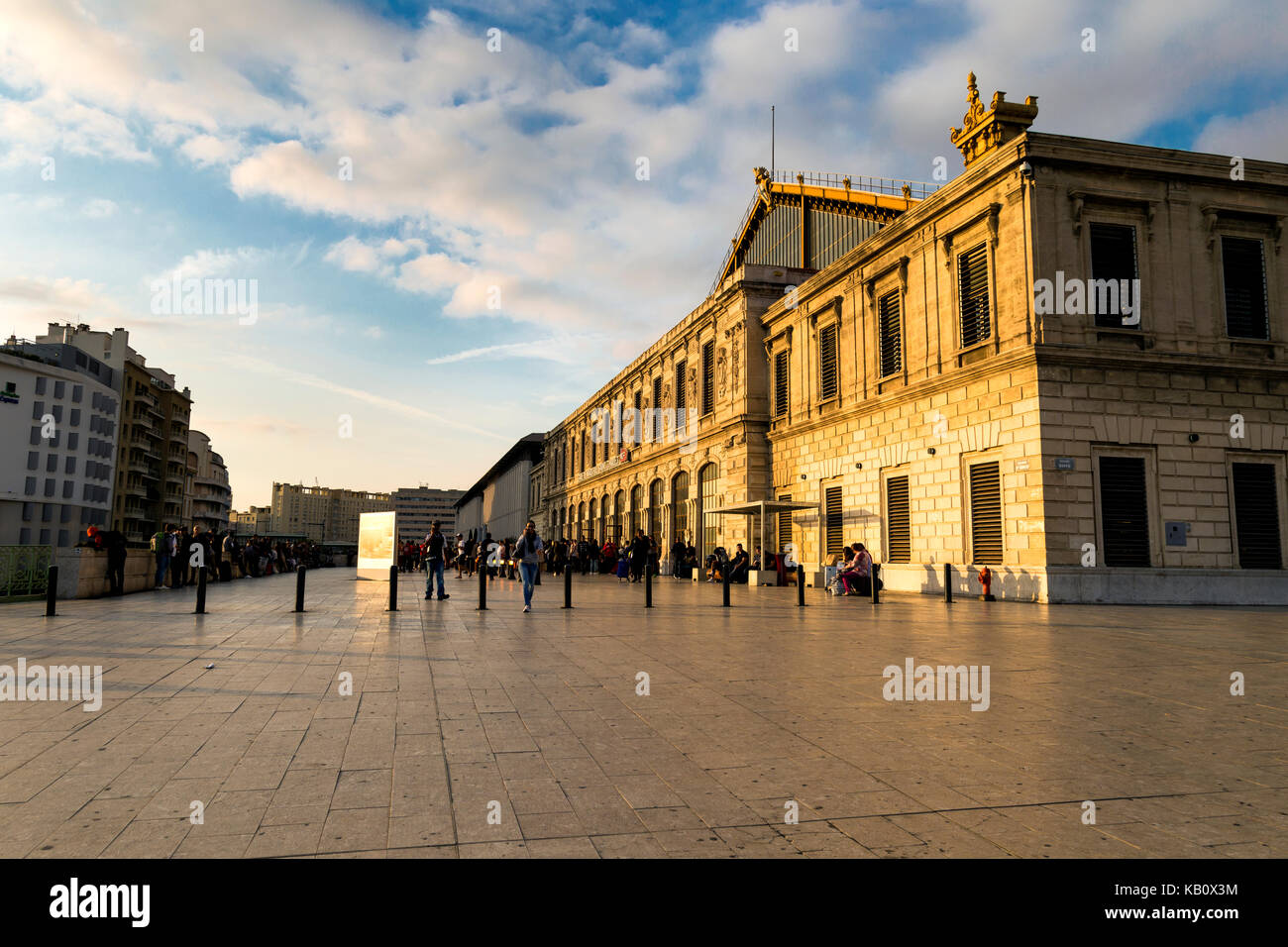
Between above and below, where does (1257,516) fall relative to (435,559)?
above

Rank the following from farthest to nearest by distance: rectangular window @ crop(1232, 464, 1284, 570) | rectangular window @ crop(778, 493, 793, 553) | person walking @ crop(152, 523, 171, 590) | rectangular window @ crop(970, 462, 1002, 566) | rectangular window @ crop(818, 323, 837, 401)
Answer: rectangular window @ crop(778, 493, 793, 553) < rectangular window @ crop(818, 323, 837, 401) < person walking @ crop(152, 523, 171, 590) < rectangular window @ crop(970, 462, 1002, 566) < rectangular window @ crop(1232, 464, 1284, 570)

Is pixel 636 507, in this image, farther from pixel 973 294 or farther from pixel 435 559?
pixel 435 559

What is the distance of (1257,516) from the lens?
18188 mm

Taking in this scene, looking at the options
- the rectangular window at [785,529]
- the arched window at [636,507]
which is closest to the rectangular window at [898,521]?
the rectangular window at [785,529]

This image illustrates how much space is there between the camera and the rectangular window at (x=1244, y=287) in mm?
18734

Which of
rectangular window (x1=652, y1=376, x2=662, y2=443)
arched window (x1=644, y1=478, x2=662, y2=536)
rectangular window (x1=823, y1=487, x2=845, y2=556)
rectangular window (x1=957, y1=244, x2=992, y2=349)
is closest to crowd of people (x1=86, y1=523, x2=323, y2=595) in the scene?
rectangular window (x1=823, y1=487, x2=845, y2=556)

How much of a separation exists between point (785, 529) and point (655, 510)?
11.7m

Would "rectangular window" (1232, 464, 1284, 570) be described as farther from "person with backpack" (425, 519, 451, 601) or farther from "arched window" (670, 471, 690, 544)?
"arched window" (670, 471, 690, 544)

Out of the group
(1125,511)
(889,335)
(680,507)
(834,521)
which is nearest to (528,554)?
(1125,511)

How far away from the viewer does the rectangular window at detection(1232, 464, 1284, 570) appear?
1803cm

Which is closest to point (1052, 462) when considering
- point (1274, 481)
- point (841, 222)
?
point (1274, 481)

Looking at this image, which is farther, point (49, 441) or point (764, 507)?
point (49, 441)

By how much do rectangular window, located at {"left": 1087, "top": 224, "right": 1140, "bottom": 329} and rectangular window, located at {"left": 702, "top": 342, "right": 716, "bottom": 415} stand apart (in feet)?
54.8
